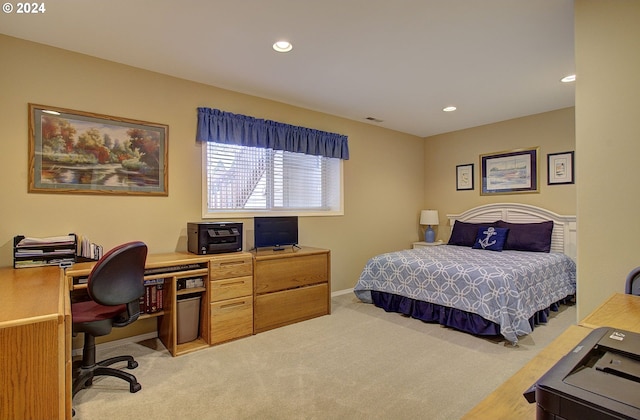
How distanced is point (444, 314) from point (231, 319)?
2.14 meters

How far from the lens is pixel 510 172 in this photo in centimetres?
Answer: 490

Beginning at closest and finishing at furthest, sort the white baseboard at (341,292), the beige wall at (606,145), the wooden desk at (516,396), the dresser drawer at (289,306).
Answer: the wooden desk at (516,396), the beige wall at (606,145), the dresser drawer at (289,306), the white baseboard at (341,292)

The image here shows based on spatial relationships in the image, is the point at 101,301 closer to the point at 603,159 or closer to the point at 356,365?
the point at 356,365

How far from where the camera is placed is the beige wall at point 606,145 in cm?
180

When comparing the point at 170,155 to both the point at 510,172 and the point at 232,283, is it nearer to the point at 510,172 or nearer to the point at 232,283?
the point at 232,283

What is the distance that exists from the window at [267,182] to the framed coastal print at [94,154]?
0.52m

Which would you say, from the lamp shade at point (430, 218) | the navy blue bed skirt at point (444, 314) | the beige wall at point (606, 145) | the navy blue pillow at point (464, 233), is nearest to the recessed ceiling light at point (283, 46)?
the beige wall at point (606, 145)

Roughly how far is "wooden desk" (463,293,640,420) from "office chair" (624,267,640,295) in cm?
10

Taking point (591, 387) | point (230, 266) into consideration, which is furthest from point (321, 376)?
point (591, 387)

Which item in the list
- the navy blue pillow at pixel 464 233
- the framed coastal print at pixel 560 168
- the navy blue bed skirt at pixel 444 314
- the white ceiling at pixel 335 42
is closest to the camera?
the white ceiling at pixel 335 42

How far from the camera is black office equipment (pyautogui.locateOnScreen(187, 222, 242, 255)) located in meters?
2.98

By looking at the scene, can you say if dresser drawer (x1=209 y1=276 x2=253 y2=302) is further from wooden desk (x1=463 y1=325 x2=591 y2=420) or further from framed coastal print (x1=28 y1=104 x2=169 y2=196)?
wooden desk (x1=463 y1=325 x2=591 y2=420)

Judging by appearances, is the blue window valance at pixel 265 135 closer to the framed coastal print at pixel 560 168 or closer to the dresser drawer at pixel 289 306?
the dresser drawer at pixel 289 306

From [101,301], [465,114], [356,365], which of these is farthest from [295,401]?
[465,114]
